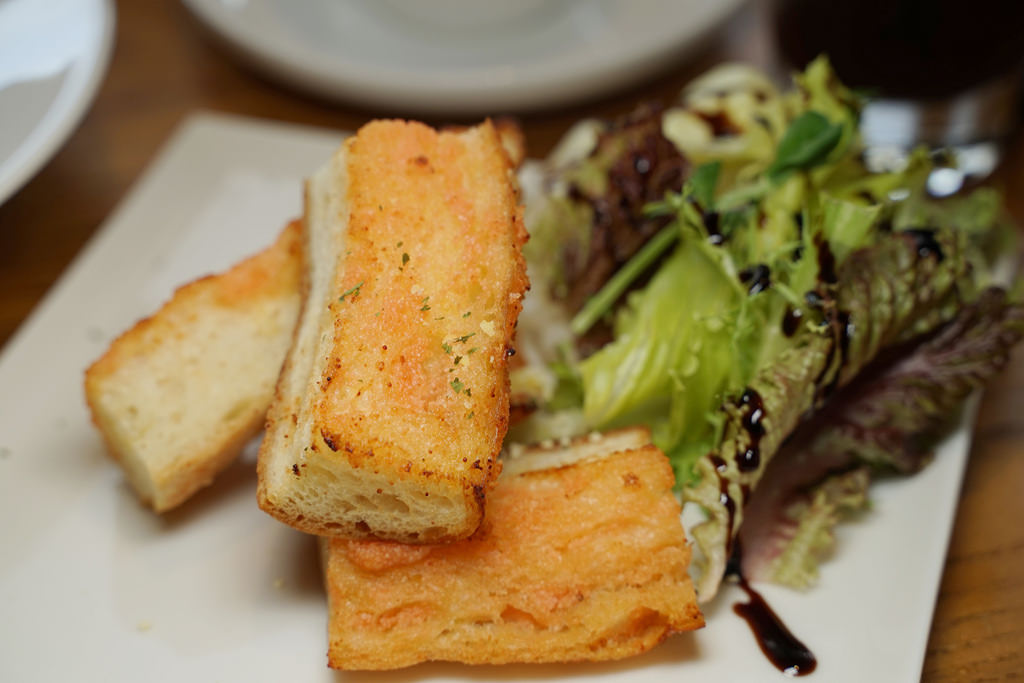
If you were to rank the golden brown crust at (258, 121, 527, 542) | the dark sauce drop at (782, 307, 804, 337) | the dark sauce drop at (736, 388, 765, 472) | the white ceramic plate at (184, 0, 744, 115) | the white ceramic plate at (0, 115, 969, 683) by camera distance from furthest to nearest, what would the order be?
1. the white ceramic plate at (184, 0, 744, 115)
2. the dark sauce drop at (782, 307, 804, 337)
3. the dark sauce drop at (736, 388, 765, 472)
4. the white ceramic plate at (0, 115, 969, 683)
5. the golden brown crust at (258, 121, 527, 542)

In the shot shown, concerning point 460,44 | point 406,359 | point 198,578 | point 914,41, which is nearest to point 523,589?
point 406,359

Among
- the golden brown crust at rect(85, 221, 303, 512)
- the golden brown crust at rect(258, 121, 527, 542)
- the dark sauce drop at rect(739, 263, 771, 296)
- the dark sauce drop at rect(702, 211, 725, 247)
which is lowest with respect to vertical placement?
the dark sauce drop at rect(739, 263, 771, 296)

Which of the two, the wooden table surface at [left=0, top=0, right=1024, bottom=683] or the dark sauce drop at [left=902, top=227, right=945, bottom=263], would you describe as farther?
the dark sauce drop at [left=902, top=227, right=945, bottom=263]

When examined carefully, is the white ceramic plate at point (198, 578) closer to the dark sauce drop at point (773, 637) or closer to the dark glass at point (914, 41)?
the dark sauce drop at point (773, 637)

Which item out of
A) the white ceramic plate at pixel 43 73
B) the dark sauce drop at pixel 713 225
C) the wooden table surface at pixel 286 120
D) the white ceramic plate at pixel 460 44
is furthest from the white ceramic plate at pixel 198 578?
the white ceramic plate at pixel 460 44

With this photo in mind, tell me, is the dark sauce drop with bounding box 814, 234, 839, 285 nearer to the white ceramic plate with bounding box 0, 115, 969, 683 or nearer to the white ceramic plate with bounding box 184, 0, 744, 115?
the white ceramic plate with bounding box 0, 115, 969, 683

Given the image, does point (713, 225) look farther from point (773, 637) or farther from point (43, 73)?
point (43, 73)

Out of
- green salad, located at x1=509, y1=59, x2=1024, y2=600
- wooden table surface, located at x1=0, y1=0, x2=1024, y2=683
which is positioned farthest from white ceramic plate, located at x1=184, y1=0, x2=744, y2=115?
green salad, located at x1=509, y1=59, x2=1024, y2=600
